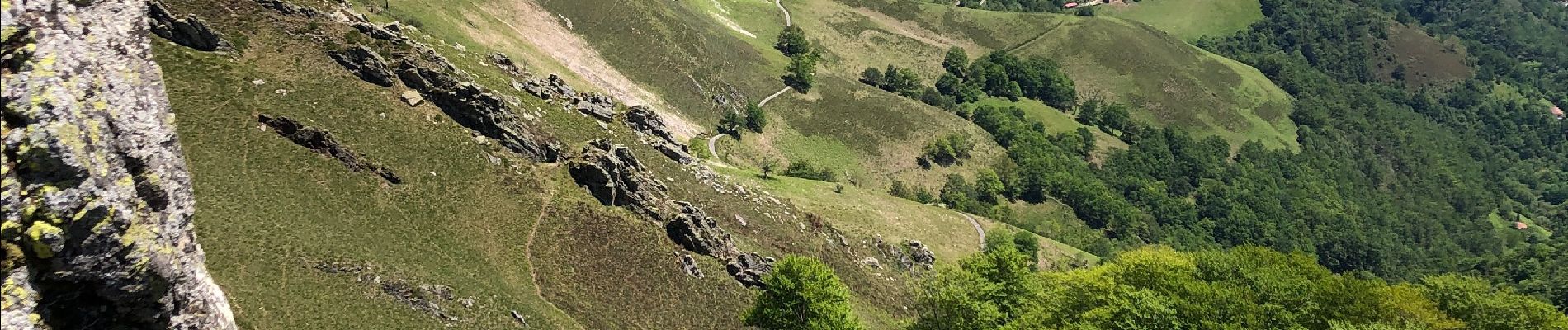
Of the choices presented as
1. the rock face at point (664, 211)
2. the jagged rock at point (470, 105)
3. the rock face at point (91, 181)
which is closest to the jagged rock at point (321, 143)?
the jagged rock at point (470, 105)

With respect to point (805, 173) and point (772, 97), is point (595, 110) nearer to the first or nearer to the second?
point (805, 173)

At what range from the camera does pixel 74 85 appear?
41.4ft

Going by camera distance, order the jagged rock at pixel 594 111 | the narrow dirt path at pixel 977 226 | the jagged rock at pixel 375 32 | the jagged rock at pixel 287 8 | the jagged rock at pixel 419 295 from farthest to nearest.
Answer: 1. the narrow dirt path at pixel 977 226
2. the jagged rock at pixel 594 111
3. the jagged rock at pixel 375 32
4. the jagged rock at pixel 287 8
5. the jagged rock at pixel 419 295

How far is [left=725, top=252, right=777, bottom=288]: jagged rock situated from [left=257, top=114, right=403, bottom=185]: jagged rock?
25287 millimetres

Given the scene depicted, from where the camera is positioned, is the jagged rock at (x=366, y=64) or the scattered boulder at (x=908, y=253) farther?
the scattered boulder at (x=908, y=253)

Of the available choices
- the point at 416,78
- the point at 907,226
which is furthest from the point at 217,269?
the point at 907,226

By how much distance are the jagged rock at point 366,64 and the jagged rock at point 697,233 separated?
23.5 m

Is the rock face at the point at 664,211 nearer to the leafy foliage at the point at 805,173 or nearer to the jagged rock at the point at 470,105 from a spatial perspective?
the jagged rock at the point at 470,105

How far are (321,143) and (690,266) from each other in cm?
2596

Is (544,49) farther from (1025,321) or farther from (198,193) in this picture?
(1025,321)

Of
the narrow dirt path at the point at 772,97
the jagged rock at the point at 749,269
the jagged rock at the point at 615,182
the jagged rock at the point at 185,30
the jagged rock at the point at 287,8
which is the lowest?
the narrow dirt path at the point at 772,97

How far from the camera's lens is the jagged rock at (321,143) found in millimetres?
58156

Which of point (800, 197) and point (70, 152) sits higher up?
point (70, 152)

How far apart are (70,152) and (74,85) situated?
0.95m
